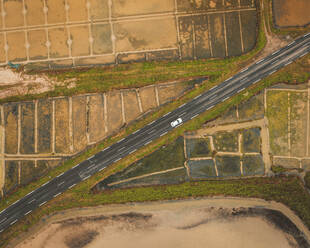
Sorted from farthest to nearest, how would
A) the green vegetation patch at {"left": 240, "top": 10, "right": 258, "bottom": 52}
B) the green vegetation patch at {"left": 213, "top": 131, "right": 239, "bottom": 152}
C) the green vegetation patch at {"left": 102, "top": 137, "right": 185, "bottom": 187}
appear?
1. the green vegetation patch at {"left": 240, "top": 10, "right": 258, "bottom": 52}
2. the green vegetation patch at {"left": 102, "top": 137, "right": 185, "bottom": 187}
3. the green vegetation patch at {"left": 213, "top": 131, "right": 239, "bottom": 152}

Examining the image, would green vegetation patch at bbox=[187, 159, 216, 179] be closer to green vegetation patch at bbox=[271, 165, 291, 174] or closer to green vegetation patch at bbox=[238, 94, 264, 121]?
green vegetation patch at bbox=[238, 94, 264, 121]

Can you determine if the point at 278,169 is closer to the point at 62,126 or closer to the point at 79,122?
the point at 79,122

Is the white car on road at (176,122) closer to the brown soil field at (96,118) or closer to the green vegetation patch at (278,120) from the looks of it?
the brown soil field at (96,118)

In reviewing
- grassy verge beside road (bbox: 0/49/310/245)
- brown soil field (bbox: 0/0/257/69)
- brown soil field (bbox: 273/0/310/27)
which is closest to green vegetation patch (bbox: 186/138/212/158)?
grassy verge beside road (bbox: 0/49/310/245)

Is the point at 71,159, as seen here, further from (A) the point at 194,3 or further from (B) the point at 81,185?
(A) the point at 194,3

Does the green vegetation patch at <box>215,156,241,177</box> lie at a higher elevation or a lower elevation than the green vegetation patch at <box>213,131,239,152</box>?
lower

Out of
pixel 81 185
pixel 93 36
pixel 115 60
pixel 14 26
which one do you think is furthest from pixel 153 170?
pixel 14 26
